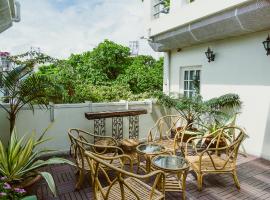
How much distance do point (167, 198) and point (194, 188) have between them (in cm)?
56

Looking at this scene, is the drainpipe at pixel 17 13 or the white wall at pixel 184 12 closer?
the white wall at pixel 184 12

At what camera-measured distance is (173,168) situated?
3014 mm

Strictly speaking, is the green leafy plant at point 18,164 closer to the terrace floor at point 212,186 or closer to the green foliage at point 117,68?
A: the terrace floor at point 212,186

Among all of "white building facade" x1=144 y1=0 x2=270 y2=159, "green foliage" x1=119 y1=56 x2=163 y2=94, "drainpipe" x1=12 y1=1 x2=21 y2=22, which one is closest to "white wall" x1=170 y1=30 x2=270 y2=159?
"white building facade" x1=144 y1=0 x2=270 y2=159

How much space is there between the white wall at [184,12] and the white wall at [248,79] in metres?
0.86

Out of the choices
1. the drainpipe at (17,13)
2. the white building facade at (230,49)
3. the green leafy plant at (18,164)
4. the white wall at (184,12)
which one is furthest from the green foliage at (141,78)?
the green leafy plant at (18,164)

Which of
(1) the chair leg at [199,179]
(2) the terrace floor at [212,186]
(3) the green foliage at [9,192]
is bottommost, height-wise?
(2) the terrace floor at [212,186]

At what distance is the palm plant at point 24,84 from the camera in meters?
3.75

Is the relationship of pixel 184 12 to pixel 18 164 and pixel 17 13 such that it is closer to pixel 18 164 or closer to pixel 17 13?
pixel 17 13

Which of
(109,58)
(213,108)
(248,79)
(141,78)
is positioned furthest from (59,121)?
(109,58)

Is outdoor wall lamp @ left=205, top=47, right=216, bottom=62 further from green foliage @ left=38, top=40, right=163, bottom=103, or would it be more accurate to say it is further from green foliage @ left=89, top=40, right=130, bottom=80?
green foliage @ left=89, top=40, right=130, bottom=80

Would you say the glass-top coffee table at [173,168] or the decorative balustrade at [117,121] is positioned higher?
the decorative balustrade at [117,121]

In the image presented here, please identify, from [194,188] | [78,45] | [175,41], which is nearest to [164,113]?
[175,41]

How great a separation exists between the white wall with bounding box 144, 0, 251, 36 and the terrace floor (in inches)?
128
